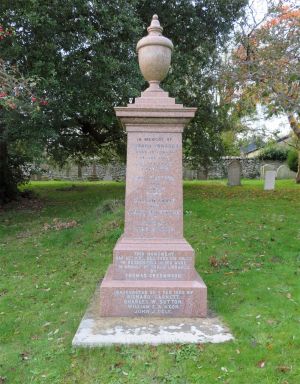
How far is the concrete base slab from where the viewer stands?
13.9ft

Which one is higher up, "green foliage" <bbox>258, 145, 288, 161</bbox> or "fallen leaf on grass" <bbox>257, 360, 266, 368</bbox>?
"green foliage" <bbox>258, 145, 288, 161</bbox>

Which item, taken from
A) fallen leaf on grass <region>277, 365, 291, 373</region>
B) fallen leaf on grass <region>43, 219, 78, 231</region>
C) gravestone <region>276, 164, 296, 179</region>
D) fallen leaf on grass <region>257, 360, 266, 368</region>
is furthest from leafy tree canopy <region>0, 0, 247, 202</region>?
gravestone <region>276, 164, 296, 179</region>

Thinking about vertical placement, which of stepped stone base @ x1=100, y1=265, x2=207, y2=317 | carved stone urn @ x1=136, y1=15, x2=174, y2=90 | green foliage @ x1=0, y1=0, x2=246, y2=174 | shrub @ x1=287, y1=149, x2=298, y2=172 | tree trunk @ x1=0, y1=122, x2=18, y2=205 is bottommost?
stepped stone base @ x1=100, y1=265, x2=207, y2=317

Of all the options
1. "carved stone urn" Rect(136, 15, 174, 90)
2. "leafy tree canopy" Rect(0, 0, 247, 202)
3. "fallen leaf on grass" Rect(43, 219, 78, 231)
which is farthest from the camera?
"fallen leaf on grass" Rect(43, 219, 78, 231)

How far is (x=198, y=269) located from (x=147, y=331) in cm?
280

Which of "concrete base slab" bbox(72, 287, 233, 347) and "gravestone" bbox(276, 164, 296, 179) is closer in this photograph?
"concrete base slab" bbox(72, 287, 233, 347)

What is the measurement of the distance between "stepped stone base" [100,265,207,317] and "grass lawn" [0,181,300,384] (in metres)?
0.43

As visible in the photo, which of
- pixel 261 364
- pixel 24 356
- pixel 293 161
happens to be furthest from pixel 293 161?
pixel 24 356

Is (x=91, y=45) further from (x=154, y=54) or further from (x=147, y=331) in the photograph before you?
(x=147, y=331)

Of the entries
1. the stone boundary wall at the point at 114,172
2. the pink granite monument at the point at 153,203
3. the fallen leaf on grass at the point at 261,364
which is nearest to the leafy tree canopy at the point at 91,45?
the pink granite monument at the point at 153,203

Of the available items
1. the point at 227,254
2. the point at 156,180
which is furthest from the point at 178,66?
the point at 156,180

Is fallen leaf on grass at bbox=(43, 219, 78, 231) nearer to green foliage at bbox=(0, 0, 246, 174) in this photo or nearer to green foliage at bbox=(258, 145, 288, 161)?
green foliage at bbox=(0, 0, 246, 174)

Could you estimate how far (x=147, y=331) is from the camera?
4504mm

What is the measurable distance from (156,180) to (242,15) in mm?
11497
